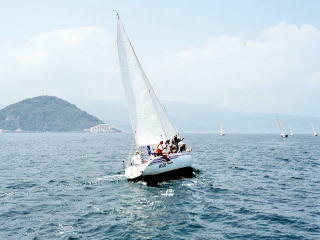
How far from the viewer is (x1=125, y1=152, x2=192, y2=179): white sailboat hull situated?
27125 millimetres

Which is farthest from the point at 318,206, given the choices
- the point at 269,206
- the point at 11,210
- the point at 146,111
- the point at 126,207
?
the point at 11,210

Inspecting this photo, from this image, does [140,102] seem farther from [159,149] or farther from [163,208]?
[163,208]

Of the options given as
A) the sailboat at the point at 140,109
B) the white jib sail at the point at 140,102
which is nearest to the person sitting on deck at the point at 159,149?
the sailboat at the point at 140,109

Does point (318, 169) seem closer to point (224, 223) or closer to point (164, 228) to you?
point (224, 223)

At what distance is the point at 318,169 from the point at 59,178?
2824cm

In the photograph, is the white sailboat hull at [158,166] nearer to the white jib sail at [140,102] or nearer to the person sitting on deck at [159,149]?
the person sitting on deck at [159,149]

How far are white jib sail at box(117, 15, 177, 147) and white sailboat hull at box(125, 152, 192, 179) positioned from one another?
2466 mm

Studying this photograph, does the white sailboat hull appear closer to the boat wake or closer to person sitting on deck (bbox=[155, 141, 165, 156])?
person sitting on deck (bbox=[155, 141, 165, 156])

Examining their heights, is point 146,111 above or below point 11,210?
above

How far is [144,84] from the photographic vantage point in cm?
2986

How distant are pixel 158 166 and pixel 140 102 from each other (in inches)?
234

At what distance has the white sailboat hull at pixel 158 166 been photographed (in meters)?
27.1

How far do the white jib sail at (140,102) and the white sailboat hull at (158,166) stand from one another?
2.47 meters

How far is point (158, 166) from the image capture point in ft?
89.9
